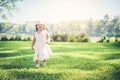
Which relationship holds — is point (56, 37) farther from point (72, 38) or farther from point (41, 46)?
point (41, 46)

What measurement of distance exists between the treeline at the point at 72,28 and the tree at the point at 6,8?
60cm

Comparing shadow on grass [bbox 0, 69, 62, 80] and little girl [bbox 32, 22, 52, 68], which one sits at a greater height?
little girl [bbox 32, 22, 52, 68]

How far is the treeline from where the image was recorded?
52.7ft

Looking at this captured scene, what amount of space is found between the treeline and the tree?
60cm

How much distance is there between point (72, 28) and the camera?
23609mm

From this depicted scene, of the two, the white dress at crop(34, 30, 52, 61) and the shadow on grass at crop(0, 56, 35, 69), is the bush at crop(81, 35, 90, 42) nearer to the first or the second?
the shadow on grass at crop(0, 56, 35, 69)

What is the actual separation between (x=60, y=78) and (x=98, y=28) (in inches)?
747

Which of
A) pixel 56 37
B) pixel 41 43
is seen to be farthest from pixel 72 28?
pixel 41 43

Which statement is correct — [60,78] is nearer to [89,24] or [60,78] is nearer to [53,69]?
[53,69]

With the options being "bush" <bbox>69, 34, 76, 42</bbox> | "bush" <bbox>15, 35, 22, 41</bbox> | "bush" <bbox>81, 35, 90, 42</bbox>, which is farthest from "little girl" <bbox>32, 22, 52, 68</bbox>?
"bush" <bbox>15, 35, 22, 41</bbox>

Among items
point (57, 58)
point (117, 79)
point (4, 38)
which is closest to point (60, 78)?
point (117, 79)

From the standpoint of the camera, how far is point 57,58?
7824 mm

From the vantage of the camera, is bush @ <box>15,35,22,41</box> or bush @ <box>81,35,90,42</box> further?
bush @ <box>15,35,22,41</box>

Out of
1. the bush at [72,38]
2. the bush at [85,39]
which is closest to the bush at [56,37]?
the bush at [72,38]
